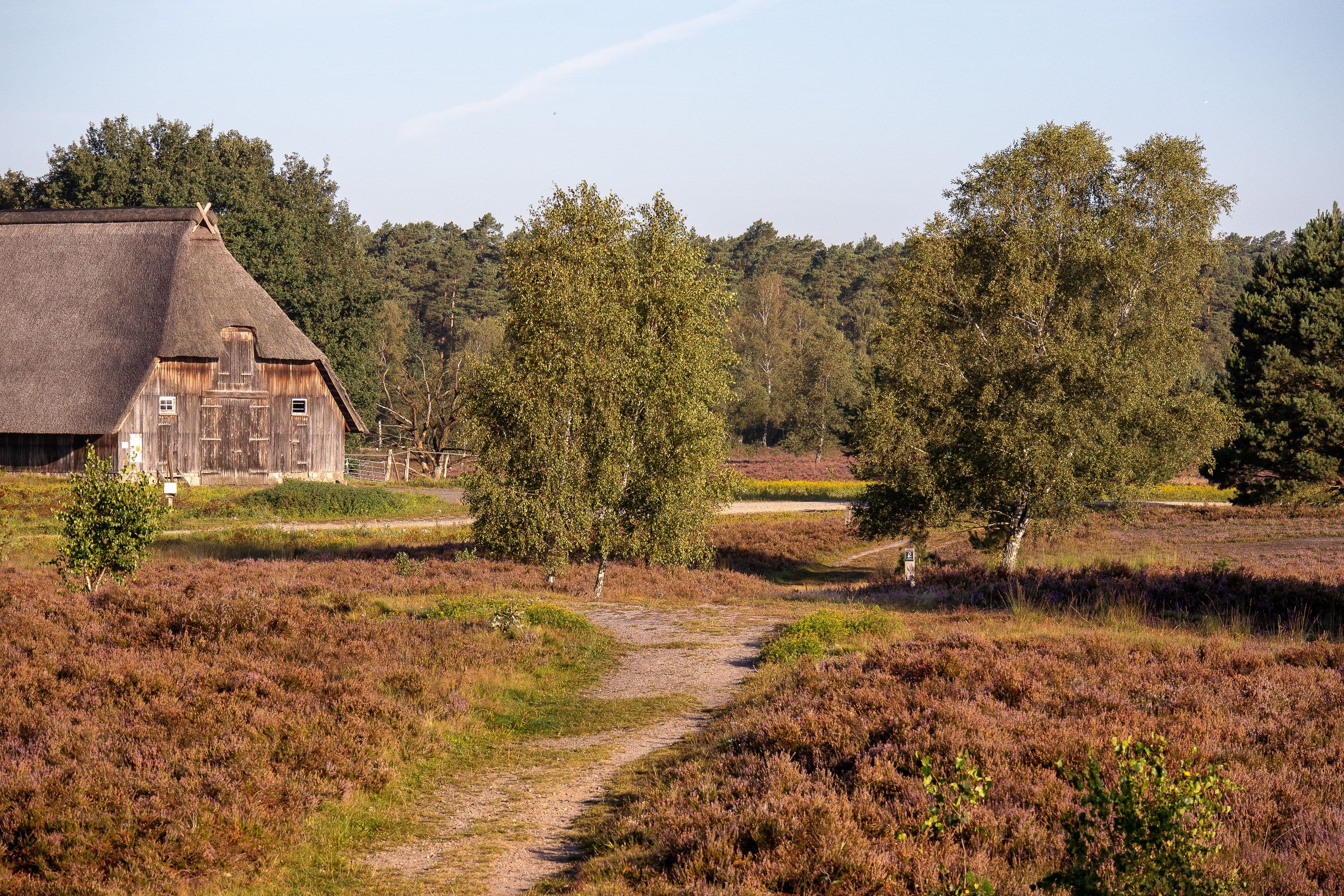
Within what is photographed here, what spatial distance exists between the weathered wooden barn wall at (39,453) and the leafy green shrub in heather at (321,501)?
29.7 ft

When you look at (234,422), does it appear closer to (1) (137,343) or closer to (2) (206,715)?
(1) (137,343)

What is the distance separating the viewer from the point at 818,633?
53.6 ft

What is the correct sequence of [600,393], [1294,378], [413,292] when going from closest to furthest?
[600,393]
[1294,378]
[413,292]

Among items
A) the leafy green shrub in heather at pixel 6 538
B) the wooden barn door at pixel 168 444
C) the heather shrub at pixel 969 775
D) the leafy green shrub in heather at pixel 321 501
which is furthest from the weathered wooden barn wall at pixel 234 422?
the heather shrub at pixel 969 775

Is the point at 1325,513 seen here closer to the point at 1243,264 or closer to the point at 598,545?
the point at 598,545

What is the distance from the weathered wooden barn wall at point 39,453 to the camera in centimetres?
4503

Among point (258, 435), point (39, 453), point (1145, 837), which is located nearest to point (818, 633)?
point (1145, 837)

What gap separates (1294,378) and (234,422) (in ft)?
163

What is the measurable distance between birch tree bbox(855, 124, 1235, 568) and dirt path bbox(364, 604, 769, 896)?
53.7ft

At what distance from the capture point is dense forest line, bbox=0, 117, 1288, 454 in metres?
62.6

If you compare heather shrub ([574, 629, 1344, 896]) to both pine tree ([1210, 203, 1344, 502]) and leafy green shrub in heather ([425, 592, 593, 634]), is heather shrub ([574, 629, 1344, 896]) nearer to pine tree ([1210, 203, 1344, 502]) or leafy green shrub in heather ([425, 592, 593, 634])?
leafy green shrub in heather ([425, 592, 593, 634])

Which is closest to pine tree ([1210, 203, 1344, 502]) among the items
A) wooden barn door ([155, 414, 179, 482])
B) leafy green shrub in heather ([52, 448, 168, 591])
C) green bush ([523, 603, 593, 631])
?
green bush ([523, 603, 593, 631])

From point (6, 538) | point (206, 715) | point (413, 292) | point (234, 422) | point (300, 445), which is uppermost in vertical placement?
point (413, 292)

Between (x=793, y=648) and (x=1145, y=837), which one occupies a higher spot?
(x=1145, y=837)
